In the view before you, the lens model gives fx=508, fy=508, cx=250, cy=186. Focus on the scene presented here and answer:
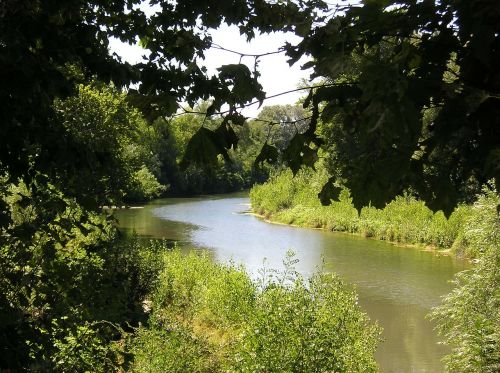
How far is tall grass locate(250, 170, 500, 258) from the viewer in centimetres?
2066

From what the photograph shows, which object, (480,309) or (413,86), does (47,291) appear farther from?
(480,309)

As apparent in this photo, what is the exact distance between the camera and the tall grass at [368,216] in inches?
813

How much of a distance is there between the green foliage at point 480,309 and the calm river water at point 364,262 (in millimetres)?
1622

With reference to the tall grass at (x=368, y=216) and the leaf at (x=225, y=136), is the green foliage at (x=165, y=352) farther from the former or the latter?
the tall grass at (x=368, y=216)

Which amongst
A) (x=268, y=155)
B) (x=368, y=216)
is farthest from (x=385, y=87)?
(x=368, y=216)

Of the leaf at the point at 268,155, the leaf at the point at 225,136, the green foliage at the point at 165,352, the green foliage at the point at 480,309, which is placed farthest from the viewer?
the green foliage at the point at 480,309

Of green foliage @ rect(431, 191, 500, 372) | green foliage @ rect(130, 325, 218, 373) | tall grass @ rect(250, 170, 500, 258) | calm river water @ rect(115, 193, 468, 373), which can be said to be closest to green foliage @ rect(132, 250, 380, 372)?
green foliage @ rect(130, 325, 218, 373)

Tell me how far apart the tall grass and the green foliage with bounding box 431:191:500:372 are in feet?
16.1

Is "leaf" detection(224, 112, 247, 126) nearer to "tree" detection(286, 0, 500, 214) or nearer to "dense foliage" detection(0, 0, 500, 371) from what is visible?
"dense foliage" detection(0, 0, 500, 371)

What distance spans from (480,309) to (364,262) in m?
10.6

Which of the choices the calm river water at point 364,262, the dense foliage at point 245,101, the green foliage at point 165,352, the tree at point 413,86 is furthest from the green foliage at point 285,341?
the tree at point 413,86

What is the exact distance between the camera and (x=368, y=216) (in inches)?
1003

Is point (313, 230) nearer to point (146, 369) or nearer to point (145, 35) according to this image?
point (146, 369)

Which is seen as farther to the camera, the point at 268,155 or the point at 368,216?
the point at 368,216
